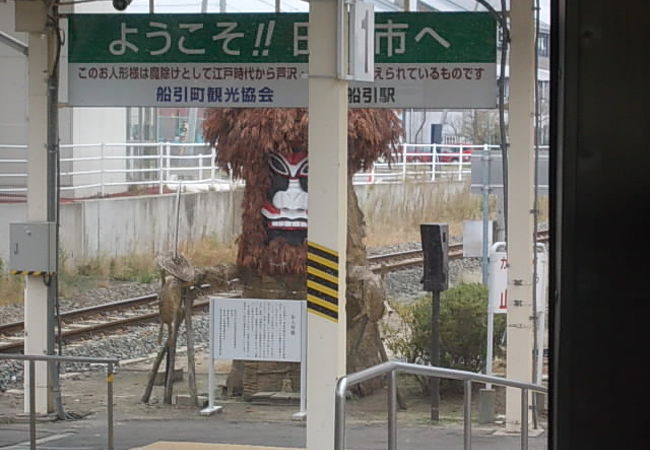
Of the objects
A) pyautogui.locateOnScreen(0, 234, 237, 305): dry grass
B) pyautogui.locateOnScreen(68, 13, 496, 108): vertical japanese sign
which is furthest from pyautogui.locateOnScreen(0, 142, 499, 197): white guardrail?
pyautogui.locateOnScreen(68, 13, 496, 108): vertical japanese sign

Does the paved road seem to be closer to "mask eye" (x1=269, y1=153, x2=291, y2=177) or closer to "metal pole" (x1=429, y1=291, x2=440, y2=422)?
"metal pole" (x1=429, y1=291, x2=440, y2=422)

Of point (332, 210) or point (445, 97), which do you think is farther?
point (445, 97)

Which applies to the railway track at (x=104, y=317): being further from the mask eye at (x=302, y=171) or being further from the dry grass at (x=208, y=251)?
the mask eye at (x=302, y=171)

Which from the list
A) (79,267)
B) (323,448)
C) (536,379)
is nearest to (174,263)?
(536,379)

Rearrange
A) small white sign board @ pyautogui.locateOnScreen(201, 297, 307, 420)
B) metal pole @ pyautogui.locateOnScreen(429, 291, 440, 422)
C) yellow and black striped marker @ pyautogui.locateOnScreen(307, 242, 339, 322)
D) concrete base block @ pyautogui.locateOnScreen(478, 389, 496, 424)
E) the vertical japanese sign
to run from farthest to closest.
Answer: metal pole @ pyautogui.locateOnScreen(429, 291, 440, 422), concrete base block @ pyautogui.locateOnScreen(478, 389, 496, 424), small white sign board @ pyautogui.locateOnScreen(201, 297, 307, 420), the vertical japanese sign, yellow and black striped marker @ pyautogui.locateOnScreen(307, 242, 339, 322)

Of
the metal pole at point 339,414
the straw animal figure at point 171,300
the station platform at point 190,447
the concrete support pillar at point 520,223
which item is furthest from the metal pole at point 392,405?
the straw animal figure at point 171,300

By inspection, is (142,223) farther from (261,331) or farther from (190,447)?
(190,447)

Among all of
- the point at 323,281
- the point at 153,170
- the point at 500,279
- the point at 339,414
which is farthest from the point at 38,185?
the point at 153,170

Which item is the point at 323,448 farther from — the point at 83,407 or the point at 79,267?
the point at 79,267

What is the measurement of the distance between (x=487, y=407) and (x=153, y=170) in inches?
401

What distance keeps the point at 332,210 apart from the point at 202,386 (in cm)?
578

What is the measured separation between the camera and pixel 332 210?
290 inches

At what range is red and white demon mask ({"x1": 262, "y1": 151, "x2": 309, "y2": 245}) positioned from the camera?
1164cm

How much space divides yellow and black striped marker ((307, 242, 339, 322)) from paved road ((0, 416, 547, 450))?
73.9 inches
